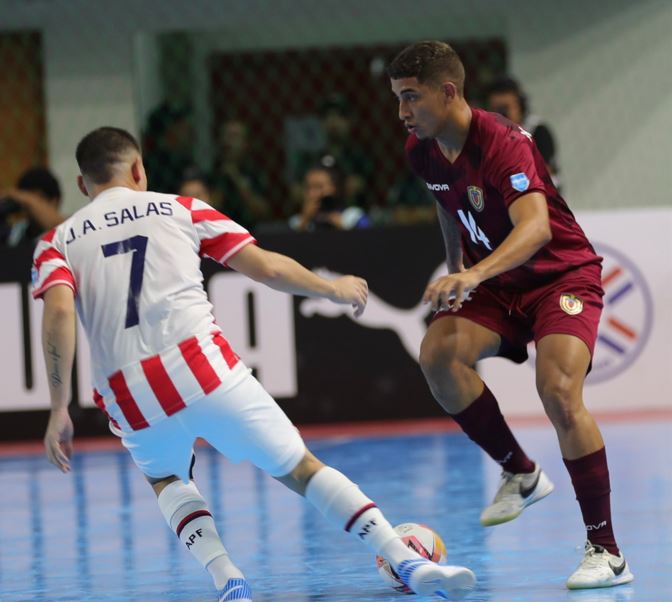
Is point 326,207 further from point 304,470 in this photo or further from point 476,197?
point 304,470

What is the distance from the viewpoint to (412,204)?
1023 centimetres

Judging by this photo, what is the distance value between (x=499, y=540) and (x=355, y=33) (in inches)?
356

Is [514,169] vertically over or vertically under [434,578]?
over

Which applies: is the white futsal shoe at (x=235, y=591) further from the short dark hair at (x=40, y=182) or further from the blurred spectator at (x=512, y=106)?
the short dark hair at (x=40, y=182)

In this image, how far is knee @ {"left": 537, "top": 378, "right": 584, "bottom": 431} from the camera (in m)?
4.58

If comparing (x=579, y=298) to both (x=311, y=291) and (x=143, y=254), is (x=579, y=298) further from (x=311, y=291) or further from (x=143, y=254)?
(x=143, y=254)

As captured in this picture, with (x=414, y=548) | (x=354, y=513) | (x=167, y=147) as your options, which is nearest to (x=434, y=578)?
(x=354, y=513)

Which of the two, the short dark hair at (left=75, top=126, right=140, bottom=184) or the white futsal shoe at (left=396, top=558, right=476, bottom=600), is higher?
the short dark hair at (left=75, top=126, right=140, bottom=184)

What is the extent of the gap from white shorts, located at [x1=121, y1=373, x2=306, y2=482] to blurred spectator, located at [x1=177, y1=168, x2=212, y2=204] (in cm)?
533

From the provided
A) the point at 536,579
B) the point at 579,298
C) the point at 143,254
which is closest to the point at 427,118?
the point at 579,298

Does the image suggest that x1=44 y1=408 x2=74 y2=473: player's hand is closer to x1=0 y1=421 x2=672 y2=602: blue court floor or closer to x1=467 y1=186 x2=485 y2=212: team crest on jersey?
x1=0 y1=421 x2=672 y2=602: blue court floor

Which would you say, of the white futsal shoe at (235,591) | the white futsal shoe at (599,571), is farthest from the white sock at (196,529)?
the white futsal shoe at (599,571)

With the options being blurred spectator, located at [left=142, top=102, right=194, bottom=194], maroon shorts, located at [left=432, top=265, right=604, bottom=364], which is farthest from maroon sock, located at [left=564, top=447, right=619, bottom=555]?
blurred spectator, located at [left=142, top=102, right=194, bottom=194]

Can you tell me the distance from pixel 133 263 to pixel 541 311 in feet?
5.20
